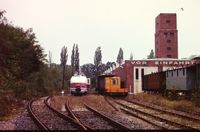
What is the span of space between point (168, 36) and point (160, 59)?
78.5ft

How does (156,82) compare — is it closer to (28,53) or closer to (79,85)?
(79,85)

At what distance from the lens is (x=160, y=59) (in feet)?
212

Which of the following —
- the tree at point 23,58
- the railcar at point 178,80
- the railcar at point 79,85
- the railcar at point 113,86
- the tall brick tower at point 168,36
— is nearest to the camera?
the railcar at point 178,80

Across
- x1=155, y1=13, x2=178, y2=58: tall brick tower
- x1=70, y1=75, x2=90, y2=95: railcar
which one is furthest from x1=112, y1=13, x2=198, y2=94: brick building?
x1=70, y1=75, x2=90, y2=95: railcar

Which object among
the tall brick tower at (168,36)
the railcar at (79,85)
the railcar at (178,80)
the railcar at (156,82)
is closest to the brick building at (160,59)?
the tall brick tower at (168,36)

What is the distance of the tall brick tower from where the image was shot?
285 feet

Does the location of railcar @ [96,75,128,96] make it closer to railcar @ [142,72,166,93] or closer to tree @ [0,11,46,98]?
railcar @ [142,72,166,93]

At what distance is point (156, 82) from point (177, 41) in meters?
50.7

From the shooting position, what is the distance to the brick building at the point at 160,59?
6275 cm

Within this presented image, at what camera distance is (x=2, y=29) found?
2719cm

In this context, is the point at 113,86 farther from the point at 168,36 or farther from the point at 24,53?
the point at 168,36

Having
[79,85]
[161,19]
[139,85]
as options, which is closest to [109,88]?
[79,85]

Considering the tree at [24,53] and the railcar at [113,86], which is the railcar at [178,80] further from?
the tree at [24,53]

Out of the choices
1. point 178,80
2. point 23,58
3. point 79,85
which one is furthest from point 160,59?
point 178,80
